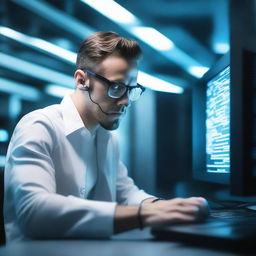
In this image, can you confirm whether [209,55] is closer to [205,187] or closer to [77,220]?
[205,187]

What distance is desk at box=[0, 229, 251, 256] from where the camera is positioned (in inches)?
25.1

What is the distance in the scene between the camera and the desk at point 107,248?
64 cm

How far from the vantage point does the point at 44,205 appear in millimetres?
803

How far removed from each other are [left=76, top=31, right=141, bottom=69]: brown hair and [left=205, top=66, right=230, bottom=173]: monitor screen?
30 centimetres

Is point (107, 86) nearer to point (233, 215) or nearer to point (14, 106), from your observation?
point (233, 215)

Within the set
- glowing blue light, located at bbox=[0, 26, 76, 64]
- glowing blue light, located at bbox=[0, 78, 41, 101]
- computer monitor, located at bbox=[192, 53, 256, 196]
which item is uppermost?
glowing blue light, located at bbox=[0, 26, 76, 64]

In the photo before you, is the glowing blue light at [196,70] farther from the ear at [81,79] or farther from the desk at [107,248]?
the desk at [107,248]

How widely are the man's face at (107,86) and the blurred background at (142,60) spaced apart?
33cm

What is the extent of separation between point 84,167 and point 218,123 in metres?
0.50

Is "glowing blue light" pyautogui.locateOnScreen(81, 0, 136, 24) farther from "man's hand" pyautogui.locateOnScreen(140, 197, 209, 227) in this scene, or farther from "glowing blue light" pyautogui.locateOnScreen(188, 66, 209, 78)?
"man's hand" pyautogui.locateOnScreen(140, 197, 209, 227)

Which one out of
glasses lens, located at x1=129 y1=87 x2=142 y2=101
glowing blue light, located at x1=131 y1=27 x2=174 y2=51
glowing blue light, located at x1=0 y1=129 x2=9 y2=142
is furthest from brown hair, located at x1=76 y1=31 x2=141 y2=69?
glowing blue light, located at x1=0 y1=129 x2=9 y2=142

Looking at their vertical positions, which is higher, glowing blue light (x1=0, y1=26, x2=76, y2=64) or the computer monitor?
glowing blue light (x1=0, y1=26, x2=76, y2=64)

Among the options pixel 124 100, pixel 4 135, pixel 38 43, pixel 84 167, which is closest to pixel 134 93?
pixel 124 100

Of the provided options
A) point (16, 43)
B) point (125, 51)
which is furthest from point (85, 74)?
point (16, 43)
